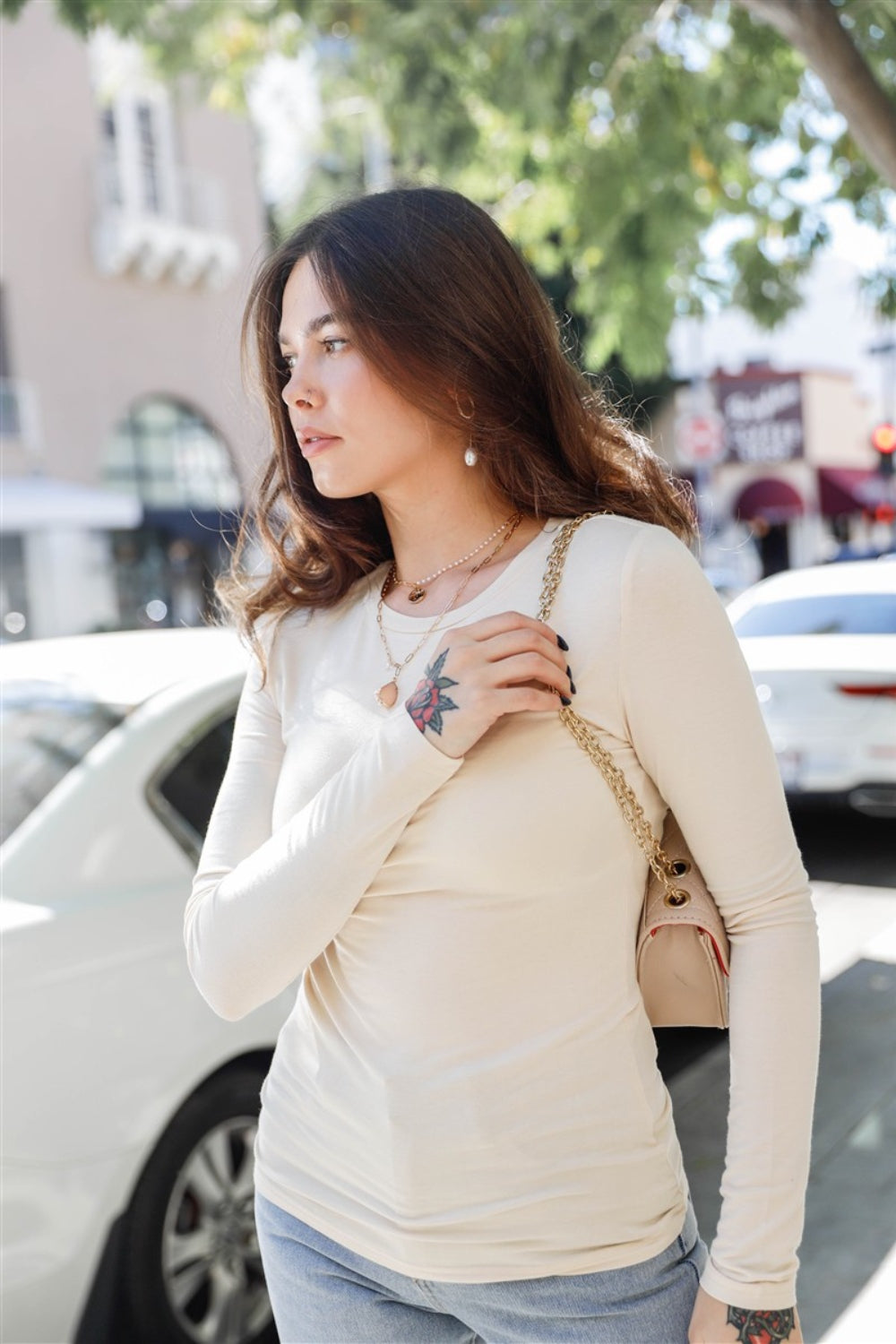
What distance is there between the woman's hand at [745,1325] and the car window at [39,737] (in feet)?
6.24

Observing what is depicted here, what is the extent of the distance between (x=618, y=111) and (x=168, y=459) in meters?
14.1

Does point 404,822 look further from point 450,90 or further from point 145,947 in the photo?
point 450,90

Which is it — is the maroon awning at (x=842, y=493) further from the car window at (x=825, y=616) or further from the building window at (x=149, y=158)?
the car window at (x=825, y=616)

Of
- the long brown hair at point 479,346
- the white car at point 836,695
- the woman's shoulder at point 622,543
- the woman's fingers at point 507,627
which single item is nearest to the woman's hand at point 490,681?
the woman's fingers at point 507,627

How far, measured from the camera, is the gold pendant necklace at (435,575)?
63.9 inches

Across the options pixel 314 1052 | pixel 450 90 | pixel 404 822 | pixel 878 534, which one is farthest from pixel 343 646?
pixel 878 534

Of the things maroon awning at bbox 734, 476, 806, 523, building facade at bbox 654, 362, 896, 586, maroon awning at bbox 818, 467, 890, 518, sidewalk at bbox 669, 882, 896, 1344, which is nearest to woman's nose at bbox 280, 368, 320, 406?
sidewalk at bbox 669, 882, 896, 1344

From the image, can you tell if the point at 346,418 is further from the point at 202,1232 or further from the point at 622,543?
the point at 202,1232

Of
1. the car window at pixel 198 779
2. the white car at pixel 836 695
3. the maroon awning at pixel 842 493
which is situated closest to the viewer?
the car window at pixel 198 779

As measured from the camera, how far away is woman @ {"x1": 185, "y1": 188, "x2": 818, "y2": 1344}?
1350 millimetres

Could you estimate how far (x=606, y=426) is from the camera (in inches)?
67.1

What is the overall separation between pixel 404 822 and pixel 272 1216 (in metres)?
0.52

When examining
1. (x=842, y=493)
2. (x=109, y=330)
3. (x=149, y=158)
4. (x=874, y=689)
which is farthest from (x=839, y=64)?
(x=842, y=493)

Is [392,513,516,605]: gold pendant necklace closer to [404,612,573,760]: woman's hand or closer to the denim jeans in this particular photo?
[404,612,573,760]: woman's hand
